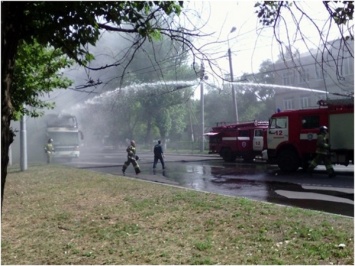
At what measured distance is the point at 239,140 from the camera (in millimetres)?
19094

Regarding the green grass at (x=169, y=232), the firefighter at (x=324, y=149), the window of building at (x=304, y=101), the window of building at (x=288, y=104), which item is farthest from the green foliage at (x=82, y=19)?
the window of building at (x=288, y=104)

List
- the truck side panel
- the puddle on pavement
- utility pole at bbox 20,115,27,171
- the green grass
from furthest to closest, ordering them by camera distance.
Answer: utility pole at bbox 20,115,27,171 < the truck side panel < the puddle on pavement < the green grass

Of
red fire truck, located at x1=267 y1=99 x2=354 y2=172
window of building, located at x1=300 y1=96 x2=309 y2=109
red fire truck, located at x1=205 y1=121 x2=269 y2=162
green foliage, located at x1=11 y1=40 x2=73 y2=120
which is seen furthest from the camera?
window of building, located at x1=300 y1=96 x2=309 y2=109

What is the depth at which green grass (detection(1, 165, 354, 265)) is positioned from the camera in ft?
14.6

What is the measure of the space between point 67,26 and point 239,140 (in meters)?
16.5

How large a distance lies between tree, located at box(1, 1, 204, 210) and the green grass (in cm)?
250

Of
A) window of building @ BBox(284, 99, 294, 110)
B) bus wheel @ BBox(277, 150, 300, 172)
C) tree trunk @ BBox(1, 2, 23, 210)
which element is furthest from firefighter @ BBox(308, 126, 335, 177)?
window of building @ BBox(284, 99, 294, 110)

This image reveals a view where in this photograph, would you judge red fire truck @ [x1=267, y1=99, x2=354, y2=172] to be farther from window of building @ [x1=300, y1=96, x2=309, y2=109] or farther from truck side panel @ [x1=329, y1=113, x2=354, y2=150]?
window of building @ [x1=300, y1=96, x2=309, y2=109]

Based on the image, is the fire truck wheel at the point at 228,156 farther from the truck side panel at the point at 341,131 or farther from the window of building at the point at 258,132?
the truck side panel at the point at 341,131

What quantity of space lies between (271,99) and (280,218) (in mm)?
42170

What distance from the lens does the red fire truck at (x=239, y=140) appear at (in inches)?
727

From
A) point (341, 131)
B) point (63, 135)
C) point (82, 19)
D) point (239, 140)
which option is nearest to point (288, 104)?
point (239, 140)

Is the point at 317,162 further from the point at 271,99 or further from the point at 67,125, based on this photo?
the point at 271,99

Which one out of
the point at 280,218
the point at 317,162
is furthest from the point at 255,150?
the point at 280,218
